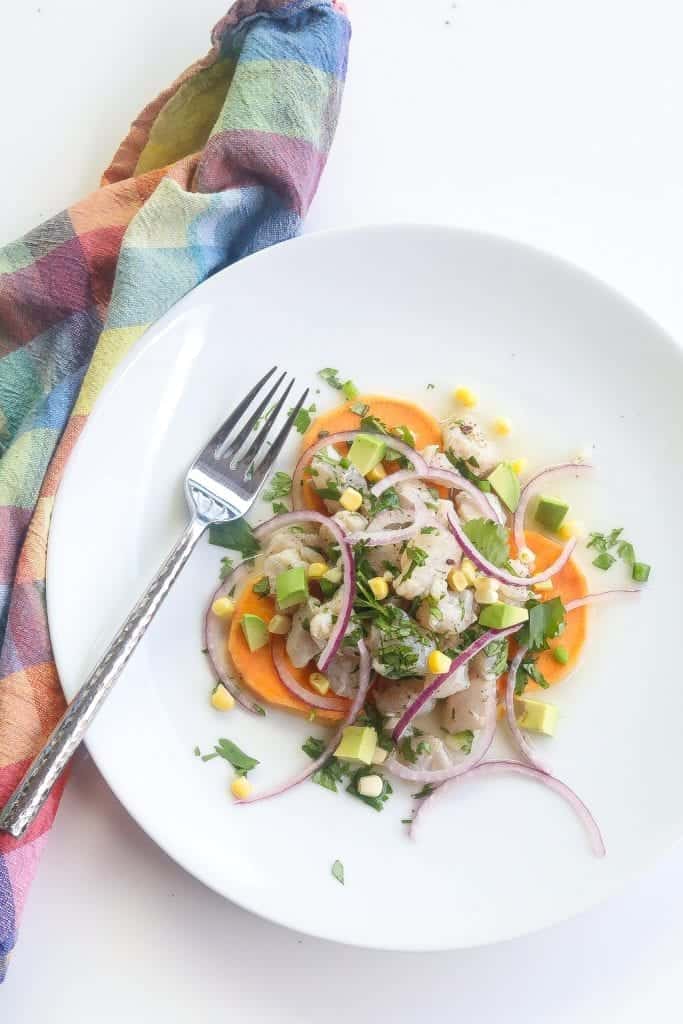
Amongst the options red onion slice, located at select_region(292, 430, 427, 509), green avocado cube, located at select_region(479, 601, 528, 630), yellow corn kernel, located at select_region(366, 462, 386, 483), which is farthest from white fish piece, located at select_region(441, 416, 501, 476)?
green avocado cube, located at select_region(479, 601, 528, 630)

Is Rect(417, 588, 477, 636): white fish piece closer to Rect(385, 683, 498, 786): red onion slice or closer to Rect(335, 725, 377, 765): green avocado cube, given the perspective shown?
Rect(385, 683, 498, 786): red onion slice

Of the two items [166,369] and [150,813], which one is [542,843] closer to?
[150,813]

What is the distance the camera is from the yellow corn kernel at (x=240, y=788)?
286 centimetres

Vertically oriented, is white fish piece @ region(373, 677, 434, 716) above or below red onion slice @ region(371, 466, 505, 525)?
below

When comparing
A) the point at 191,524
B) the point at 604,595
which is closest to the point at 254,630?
the point at 191,524

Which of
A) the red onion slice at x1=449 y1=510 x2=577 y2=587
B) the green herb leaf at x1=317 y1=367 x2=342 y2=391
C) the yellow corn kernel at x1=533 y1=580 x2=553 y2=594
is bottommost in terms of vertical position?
the yellow corn kernel at x1=533 y1=580 x2=553 y2=594

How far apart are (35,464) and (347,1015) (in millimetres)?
1965

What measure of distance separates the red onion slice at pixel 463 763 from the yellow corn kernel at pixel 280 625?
0.49 metres

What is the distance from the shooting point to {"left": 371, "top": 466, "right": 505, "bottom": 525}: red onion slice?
299 centimetres

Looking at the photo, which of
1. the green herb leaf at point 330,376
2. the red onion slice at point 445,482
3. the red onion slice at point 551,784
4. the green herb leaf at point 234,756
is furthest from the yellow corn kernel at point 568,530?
the green herb leaf at point 234,756

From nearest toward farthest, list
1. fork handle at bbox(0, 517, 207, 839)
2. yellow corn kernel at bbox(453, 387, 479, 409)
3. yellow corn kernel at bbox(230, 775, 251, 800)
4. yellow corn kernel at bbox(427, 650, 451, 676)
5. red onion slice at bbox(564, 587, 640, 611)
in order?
fork handle at bbox(0, 517, 207, 839) → yellow corn kernel at bbox(427, 650, 451, 676) → yellow corn kernel at bbox(230, 775, 251, 800) → red onion slice at bbox(564, 587, 640, 611) → yellow corn kernel at bbox(453, 387, 479, 409)

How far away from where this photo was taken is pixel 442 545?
286 centimetres

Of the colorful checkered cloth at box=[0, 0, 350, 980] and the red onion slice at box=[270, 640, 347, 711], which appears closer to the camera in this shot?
the red onion slice at box=[270, 640, 347, 711]

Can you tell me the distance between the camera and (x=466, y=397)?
3.19 m
